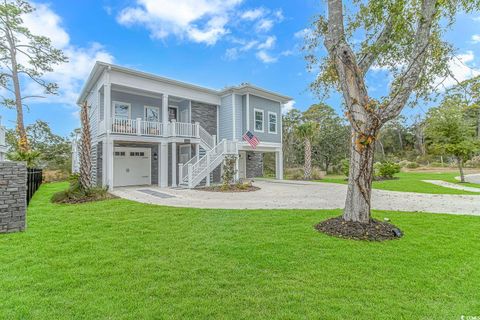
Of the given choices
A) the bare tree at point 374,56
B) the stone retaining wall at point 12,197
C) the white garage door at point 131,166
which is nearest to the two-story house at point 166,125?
the white garage door at point 131,166

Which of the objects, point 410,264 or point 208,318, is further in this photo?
point 410,264

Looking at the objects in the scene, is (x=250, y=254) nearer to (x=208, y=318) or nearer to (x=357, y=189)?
(x=208, y=318)

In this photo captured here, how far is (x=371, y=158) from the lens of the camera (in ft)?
16.2

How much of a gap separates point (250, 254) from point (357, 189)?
264 cm

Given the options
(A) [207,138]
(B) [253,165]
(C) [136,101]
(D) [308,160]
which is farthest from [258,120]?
(C) [136,101]

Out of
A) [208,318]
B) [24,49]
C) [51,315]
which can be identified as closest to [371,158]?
[208,318]

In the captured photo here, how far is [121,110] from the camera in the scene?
45.3 feet

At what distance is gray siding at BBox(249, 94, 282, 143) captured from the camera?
1573cm

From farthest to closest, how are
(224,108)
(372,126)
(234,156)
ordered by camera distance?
(224,108)
(234,156)
(372,126)

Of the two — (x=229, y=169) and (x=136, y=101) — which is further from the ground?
(x=136, y=101)

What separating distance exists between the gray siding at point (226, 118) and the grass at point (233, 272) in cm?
1034

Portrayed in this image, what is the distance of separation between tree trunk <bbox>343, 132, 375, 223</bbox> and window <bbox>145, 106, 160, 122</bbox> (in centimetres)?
1233

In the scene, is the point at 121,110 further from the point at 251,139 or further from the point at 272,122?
the point at 272,122

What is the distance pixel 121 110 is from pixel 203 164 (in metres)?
5.52
